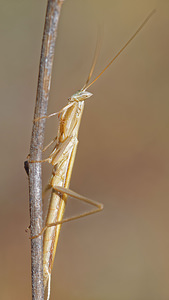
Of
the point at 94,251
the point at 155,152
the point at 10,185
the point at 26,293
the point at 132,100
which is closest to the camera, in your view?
the point at 26,293

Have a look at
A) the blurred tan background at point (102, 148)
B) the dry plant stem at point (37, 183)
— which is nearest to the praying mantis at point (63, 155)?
the dry plant stem at point (37, 183)

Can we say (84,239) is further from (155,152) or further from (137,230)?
(155,152)

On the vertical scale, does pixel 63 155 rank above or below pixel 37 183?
above

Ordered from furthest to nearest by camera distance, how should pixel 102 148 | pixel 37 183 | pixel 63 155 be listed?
pixel 102 148
pixel 63 155
pixel 37 183

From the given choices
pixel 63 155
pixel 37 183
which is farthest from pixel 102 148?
pixel 37 183

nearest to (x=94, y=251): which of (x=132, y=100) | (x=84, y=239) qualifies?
(x=84, y=239)

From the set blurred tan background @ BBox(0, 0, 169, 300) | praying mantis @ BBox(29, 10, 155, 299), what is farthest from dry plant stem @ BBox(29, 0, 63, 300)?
blurred tan background @ BBox(0, 0, 169, 300)

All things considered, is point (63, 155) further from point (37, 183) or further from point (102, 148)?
point (102, 148)

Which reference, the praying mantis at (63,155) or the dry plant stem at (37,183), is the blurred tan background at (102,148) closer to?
the praying mantis at (63,155)
